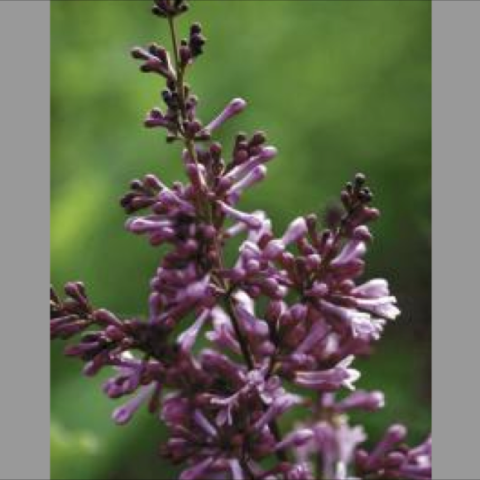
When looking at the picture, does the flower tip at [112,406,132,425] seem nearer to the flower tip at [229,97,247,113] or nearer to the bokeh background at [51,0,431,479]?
the flower tip at [229,97,247,113]

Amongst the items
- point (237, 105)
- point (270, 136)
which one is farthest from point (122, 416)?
point (270, 136)

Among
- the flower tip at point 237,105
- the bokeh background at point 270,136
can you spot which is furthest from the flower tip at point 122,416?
the bokeh background at point 270,136

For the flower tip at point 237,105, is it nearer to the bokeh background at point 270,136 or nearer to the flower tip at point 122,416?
the flower tip at point 122,416

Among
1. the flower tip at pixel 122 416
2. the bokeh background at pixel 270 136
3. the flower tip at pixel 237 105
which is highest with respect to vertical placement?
the bokeh background at pixel 270 136

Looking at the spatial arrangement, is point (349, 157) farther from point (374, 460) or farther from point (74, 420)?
point (374, 460)

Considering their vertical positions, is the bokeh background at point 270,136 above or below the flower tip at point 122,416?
above

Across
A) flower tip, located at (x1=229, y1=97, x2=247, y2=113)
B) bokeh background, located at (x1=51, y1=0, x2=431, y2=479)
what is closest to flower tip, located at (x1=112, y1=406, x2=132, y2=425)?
flower tip, located at (x1=229, y1=97, x2=247, y2=113)

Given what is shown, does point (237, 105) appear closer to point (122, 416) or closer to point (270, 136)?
point (122, 416)

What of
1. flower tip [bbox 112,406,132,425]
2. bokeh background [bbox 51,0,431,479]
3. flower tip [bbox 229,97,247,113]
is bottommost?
A: flower tip [bbox 112,406,132,425]

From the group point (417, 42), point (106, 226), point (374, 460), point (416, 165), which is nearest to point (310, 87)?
point (417, 42)
